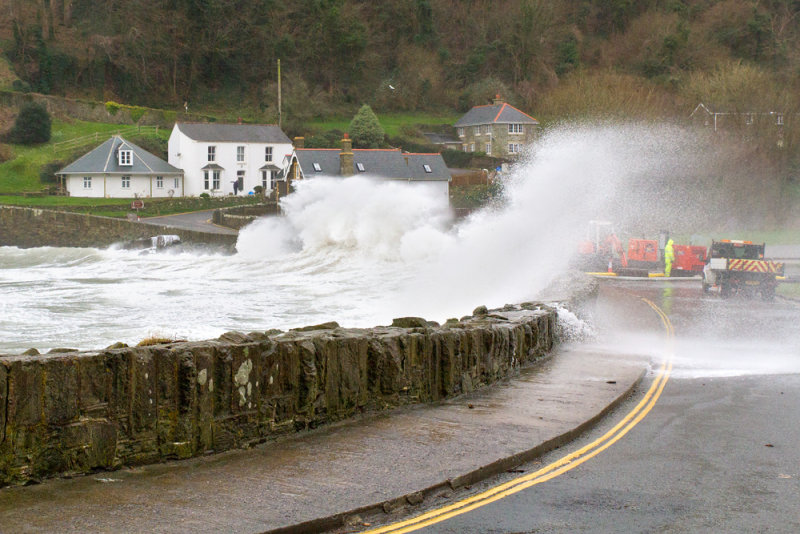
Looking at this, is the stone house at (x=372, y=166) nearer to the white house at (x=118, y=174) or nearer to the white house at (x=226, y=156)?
the white house at (x=226, y=156)

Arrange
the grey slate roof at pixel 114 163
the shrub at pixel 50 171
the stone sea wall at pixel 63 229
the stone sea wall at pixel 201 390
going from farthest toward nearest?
the shrub at pixel 50 171
the grey slate roof at pixel 114 163
the stone sea wall at pixel 63 229
the stone sea wall at pixel 201 390

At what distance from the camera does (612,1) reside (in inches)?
4572

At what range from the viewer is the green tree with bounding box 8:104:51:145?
80.8 meters

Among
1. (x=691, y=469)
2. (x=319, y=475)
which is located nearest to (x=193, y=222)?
(x=319, y=475)

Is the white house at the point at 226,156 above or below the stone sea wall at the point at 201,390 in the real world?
above

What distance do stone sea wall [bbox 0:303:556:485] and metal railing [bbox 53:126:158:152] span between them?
7492 centimetres

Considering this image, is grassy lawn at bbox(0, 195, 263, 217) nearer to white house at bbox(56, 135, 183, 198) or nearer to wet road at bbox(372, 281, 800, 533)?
white house at bbox(56, 135, 183, 198)

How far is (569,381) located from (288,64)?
3542 inches

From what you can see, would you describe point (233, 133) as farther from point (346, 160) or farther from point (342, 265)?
point (342, 265)

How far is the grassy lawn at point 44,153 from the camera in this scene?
74.9 m

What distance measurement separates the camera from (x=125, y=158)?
7538cm

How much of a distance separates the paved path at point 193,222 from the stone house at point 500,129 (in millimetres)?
30157

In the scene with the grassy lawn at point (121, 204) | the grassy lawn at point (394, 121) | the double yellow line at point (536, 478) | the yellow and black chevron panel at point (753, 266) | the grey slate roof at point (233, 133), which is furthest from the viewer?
the grassy lawn at point (394, 121)

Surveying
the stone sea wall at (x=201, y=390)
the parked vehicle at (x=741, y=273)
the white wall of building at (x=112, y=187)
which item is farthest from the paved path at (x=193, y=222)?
the stone sea wall at (x=201, y=390)
